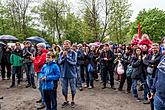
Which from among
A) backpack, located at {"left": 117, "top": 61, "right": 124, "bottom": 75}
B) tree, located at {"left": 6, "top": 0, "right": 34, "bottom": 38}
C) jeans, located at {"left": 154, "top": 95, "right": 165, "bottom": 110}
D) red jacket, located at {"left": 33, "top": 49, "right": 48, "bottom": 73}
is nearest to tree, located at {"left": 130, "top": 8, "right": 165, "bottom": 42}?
tree, located at {"left": 6, "top": 0, "right": 34, "bottom": 38}

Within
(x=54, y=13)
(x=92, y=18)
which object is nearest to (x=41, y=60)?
(x=92, y=18)

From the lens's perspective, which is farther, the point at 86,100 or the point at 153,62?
the point at 86,100

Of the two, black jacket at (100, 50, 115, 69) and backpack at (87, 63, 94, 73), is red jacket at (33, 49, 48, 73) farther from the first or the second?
black jacket at (100, 50, 115, 69)

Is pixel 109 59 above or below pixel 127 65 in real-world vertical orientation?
above

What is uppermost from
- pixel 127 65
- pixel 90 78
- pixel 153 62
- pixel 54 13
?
pixel 54 13

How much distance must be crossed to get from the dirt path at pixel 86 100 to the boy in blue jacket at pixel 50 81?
137 centimetres

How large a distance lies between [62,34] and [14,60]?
33.8 metres

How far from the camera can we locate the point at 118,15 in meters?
35.3

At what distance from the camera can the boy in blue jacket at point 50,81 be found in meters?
6.90

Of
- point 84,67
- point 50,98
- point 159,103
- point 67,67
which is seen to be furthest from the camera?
point 84,67

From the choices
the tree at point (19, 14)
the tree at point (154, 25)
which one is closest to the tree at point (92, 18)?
the tree at point (154, 25)

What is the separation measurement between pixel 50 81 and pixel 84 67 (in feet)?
16.7

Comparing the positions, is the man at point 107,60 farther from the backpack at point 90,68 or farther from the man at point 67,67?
the man at point 67,67

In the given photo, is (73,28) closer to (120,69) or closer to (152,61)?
(120,69)
